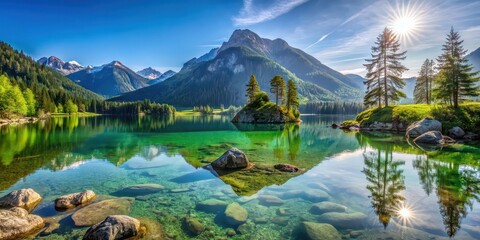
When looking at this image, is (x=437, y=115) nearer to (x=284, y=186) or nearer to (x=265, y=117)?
(x=284, y=186)

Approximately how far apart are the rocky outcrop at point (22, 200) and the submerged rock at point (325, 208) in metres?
15.3

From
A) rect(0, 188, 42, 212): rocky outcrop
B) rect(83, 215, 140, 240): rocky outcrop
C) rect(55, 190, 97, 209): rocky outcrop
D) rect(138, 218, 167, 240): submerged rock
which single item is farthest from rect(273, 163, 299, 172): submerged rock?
rect(0, 188, 42, 212): rocky outcrop

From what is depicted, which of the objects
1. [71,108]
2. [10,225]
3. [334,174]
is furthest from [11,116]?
[334,174]

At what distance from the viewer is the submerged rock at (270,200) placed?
14562 millimetres

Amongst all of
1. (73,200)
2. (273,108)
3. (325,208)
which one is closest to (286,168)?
(325,208)

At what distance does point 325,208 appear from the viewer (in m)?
13.7

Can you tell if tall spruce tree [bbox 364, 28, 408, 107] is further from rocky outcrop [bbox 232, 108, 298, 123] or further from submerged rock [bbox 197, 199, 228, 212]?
submerged rock [bbox 197, 199, 228, 212]

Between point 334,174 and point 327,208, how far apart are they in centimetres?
795

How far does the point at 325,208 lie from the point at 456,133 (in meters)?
46.3

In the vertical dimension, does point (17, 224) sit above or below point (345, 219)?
above

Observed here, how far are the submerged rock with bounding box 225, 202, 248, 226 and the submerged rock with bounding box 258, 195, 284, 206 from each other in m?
1.63

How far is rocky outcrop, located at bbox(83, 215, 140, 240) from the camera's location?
991 centimetres

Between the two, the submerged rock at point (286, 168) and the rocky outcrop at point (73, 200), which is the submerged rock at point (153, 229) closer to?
the rocky outcrop at point (73, 200)

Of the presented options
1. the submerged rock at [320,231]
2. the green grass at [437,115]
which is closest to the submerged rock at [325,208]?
the submerged rock at [320,231]
